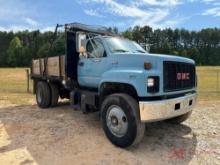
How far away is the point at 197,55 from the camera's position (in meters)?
83.6

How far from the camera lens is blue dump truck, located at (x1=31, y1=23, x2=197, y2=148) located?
503 cm

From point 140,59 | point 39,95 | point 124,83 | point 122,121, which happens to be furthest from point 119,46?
point 39,95

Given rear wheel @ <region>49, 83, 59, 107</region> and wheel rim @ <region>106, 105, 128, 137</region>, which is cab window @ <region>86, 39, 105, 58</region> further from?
rear wheel @ <region>49, 83, 59, 107</region>

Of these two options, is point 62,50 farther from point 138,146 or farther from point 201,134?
point 201,134

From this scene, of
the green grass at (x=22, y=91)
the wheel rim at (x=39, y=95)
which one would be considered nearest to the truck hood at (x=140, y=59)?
the wheel rim at (x=39, y=95)

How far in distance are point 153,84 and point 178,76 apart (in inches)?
33.3

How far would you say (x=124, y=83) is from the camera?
17.5 ft

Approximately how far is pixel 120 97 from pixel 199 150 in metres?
1.94

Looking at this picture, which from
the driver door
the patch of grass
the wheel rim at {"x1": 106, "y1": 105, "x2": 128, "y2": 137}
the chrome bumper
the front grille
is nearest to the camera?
the chrome bumper

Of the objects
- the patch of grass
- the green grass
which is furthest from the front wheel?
the patch of grass

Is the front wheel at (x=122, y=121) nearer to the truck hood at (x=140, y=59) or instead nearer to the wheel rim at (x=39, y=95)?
the truck hood at (x=140, y=59)

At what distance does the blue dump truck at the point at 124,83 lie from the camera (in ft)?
16.5

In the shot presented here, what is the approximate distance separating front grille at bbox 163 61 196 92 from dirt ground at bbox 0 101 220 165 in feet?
4.07

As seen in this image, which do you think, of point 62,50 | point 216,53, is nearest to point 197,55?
point 216,53
